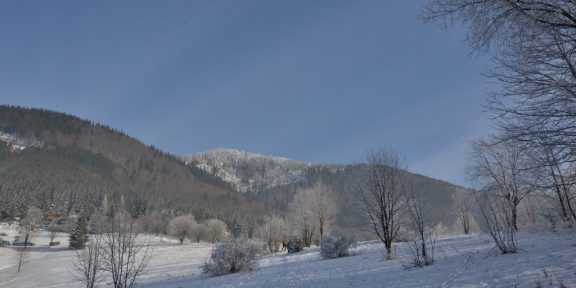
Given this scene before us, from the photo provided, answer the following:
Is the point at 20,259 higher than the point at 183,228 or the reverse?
the reverse

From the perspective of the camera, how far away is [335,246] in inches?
993

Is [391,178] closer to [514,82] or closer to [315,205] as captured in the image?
[514,82]

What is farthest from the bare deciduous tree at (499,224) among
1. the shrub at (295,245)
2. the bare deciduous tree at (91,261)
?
the shrub at (295,245)

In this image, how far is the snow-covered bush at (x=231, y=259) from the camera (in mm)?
22641

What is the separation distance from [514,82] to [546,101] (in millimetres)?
532

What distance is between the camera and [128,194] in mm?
166875

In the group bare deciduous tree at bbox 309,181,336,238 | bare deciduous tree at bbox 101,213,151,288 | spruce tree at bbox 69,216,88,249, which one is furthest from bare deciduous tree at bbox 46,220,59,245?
bare deciduous tree at bbox 101,213,151,288

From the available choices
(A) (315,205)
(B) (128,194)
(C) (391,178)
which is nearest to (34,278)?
(A) (315,205)

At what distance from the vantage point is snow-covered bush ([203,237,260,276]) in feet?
74.3

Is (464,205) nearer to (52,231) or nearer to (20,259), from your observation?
(20,259)

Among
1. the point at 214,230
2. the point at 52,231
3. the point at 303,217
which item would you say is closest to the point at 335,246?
the point at 303,217

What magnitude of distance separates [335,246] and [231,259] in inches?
279

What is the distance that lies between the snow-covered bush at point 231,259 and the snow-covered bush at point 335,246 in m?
5.29

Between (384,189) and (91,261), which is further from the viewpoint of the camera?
(384,189)
